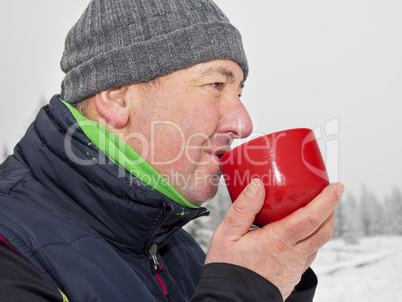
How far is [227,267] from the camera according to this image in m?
1.51

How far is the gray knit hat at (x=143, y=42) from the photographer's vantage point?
6.96 feet

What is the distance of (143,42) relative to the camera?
212 centimetres

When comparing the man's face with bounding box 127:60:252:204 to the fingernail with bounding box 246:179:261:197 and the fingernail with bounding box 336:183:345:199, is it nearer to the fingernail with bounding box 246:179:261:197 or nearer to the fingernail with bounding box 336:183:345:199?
the fingernail with bounding box 246:179:261:197

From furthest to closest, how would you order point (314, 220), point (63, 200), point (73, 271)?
point (63, 200) → point (314, 220) → point (73, 271)

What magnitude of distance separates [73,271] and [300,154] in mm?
1068

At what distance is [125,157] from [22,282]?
2.65ft

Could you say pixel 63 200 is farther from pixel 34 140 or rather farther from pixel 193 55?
Result: pixel 193 55

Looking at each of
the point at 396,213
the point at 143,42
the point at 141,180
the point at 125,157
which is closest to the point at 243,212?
the point at 141,180

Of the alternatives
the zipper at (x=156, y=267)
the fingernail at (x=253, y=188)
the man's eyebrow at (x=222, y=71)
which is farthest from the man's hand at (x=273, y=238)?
the man's eyebrow at (x=222, y=71)

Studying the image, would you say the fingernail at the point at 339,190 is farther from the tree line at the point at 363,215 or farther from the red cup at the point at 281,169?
the tree line at the point at 363,215

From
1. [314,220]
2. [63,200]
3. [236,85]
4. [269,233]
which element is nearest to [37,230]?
[63,200]

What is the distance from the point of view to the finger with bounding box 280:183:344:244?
156 cm

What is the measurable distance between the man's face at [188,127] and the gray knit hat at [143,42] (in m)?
0.10

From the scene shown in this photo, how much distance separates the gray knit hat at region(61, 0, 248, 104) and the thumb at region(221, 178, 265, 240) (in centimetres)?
88
